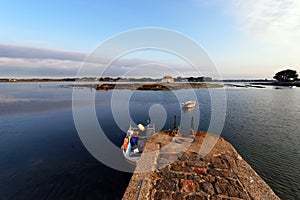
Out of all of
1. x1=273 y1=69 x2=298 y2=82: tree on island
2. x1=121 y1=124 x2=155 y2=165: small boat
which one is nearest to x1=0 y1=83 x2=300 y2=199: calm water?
x1=121 y1=124 x2=155 y2=165: small boat

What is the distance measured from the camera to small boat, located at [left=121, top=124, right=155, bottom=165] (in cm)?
1652

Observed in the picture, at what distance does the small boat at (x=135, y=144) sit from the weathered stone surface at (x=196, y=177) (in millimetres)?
1418

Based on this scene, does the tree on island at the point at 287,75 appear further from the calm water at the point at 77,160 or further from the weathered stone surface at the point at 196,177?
the weathered stone surface at the point at 196,177

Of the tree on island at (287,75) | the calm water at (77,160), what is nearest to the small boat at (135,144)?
the calm water at (77,160)

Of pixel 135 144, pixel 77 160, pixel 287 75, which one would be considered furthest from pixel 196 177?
pixel 287 75

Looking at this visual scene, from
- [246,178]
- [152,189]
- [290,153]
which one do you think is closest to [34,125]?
[152,189]

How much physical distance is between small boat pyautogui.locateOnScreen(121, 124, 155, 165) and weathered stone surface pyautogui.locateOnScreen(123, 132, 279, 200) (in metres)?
1.42

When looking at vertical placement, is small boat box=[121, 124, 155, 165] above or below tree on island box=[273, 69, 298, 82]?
below

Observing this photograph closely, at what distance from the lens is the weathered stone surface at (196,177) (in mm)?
10180

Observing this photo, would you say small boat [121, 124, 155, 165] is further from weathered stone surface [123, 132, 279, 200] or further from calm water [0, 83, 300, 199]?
calm water [0, 83, 300, 199]

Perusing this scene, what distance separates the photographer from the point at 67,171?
617 inches

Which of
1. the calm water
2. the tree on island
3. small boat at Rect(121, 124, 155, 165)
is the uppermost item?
the tree on island

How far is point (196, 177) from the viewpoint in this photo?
39.2 feet

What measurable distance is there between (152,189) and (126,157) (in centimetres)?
645
